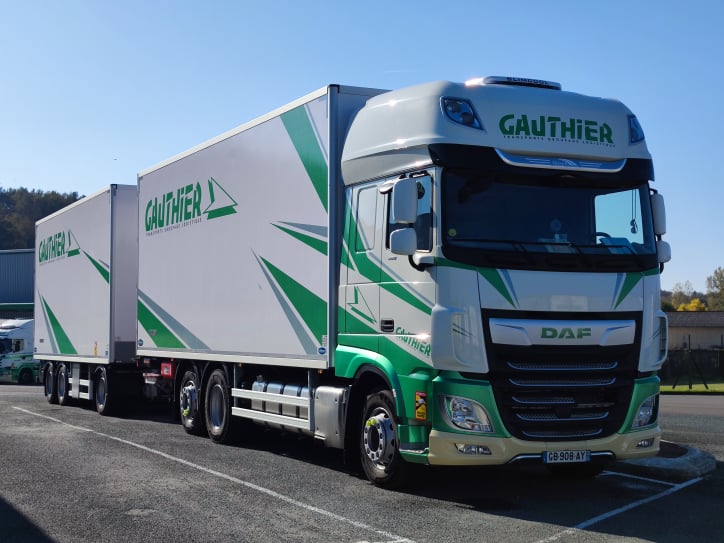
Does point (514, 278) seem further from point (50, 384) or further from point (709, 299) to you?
point (709, 299)

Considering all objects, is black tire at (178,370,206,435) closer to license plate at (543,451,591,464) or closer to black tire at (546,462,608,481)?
black tire at (546,462,608,481)

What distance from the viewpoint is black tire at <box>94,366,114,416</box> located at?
18.2 meters

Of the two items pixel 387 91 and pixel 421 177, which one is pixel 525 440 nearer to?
pixel 421 177

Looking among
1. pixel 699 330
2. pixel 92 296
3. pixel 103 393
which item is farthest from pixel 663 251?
pixel 699 330

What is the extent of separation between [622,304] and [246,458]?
535 centimetres

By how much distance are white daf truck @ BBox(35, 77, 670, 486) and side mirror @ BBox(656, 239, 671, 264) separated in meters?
0.01

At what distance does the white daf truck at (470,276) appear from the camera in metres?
8.52

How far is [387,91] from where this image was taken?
10.7 m

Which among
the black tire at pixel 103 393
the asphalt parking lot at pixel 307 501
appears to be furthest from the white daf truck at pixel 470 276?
the black tire at pixel 103 393

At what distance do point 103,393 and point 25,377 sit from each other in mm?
22572

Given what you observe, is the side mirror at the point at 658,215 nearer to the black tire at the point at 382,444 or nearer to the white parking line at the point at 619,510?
the white parking line at the point at 619,510

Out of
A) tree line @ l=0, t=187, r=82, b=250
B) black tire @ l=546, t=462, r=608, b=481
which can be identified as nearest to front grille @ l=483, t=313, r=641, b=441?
black tire @ l=546, t=462, r=608, b=481

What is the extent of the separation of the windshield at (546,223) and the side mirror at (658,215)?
8 cm

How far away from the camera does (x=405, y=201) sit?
866 centimetres
